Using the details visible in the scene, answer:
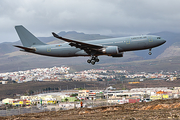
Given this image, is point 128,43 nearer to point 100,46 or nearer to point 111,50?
point 111,50

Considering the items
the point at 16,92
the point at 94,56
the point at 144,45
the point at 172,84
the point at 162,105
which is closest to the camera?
the point at 162,105

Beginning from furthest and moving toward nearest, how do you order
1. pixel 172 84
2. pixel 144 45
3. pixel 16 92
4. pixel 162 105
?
1. pixel 172 84
2. pixel 16 92
3. pixel 144 45
4. pixel 162 105

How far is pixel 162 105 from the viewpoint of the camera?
37.5 metres

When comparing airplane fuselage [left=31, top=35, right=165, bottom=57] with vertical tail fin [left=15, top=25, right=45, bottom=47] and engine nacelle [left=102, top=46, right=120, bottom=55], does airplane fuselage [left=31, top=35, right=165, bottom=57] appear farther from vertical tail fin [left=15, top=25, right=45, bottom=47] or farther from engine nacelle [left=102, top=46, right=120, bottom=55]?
vertical tail fin [left=15, top=25, right=45, bottom=47]

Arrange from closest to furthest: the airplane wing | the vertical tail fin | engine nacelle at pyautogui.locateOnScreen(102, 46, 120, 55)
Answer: engine nacelle at pyautogui.locateOnScreen(102, 46, 120, 55) < the airplane wing < the vertical tail fin

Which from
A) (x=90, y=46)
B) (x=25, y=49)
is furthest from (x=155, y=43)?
(x=25, y=49)

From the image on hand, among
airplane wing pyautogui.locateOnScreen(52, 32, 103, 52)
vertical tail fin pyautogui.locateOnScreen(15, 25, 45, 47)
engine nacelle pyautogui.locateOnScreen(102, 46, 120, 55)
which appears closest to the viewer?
engine nacelle pyautogui.locateOnScreen(102, 46, 120, 55)

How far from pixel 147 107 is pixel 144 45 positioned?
613 inches

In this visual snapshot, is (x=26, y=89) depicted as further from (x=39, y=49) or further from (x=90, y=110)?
(x=90, y=110)

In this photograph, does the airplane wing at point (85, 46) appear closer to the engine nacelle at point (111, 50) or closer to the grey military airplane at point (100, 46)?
the grey military airplane at point (100, 46)

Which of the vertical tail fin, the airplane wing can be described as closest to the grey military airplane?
the airplane wing

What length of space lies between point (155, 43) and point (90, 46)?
11057 millimetres

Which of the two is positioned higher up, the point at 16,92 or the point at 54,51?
the point at 54,51

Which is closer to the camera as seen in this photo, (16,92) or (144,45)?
(144,45)
